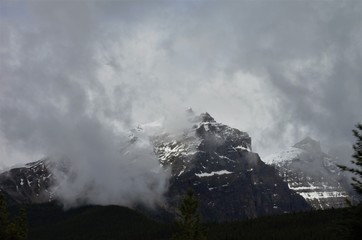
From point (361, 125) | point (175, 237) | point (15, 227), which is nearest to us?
point (361, 125)

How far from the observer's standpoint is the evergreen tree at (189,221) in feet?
210

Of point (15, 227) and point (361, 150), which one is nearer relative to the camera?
point (361, 150)

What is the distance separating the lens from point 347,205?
3722cm

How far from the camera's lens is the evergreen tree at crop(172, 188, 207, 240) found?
210 ft

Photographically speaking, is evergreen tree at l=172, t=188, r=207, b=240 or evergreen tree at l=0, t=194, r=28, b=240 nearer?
evergreen tree at l=172, t=188, r=207, b=240

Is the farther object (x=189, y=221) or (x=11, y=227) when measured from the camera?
(x=11, y=227)

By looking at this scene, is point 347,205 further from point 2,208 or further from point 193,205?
point 2,208

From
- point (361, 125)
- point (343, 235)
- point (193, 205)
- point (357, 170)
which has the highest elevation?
point (193, 205)

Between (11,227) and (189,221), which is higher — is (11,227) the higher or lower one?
the higher one

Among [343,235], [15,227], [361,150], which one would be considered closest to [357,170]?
[361,150]

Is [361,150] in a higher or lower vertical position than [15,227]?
lower

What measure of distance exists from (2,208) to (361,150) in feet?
168

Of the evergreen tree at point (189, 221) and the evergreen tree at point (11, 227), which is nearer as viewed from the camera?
the evergreen tree at point (189, 221)

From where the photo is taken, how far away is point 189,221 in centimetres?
6456
